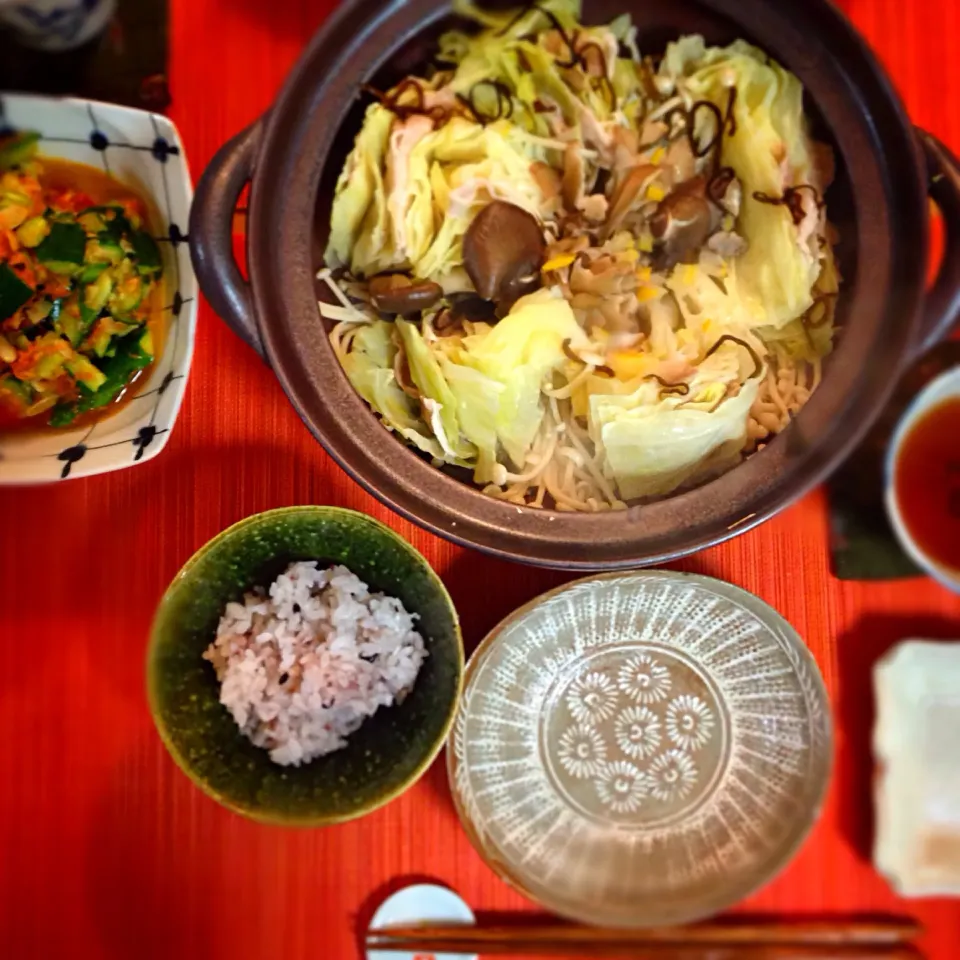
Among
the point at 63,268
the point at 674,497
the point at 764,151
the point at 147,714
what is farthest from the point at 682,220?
the point at 147,714

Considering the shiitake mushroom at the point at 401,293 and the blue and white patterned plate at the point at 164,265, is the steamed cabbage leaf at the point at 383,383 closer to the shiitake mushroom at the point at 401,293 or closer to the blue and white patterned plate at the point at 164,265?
the shiitake mushroom at the point at 401,293

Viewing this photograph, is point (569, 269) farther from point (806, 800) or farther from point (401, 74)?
point (806, 800)

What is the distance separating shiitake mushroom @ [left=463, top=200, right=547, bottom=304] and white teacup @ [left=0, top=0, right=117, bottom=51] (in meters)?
0.55

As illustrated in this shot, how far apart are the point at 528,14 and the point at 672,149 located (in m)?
0.24

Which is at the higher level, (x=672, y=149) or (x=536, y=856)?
(x=672, y=149)

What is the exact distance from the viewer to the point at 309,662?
0.87 meters

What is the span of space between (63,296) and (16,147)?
0.62ft

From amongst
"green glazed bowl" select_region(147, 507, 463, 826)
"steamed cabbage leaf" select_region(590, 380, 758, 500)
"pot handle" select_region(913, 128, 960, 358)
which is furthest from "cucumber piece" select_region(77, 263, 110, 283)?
"pot handle" select_region(913, 128, 960, 358)

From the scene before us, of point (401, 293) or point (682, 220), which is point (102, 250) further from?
point (682, 220)

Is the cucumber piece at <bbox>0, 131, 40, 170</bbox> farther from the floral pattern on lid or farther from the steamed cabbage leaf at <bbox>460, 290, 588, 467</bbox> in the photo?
the floral pattern on lid

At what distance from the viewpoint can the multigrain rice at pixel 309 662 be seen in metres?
0.87

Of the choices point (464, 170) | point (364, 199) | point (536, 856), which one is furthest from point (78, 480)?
point (536, 856)

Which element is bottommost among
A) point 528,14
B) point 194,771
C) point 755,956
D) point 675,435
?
point 755,956

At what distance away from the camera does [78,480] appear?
0.95m
